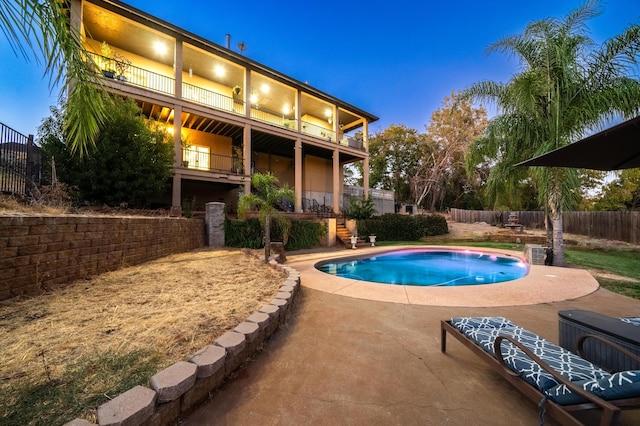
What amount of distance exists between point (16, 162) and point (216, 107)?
7939 millimetres

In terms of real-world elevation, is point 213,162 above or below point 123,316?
above

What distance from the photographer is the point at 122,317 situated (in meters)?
3.11

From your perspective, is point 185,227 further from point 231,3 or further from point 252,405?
point 231,3

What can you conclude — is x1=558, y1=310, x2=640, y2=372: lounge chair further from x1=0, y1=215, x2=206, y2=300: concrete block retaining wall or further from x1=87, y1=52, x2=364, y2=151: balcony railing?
A: x1=87, y1=52, x2=364, y2=151: balcony railing

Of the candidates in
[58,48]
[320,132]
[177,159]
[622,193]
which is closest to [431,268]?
[58,48]

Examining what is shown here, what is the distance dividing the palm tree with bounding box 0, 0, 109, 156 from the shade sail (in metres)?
4.68

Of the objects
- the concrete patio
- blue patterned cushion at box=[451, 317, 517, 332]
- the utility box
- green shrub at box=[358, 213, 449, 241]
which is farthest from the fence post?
the utility box

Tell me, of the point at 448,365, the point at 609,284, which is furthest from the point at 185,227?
the point at 609,284

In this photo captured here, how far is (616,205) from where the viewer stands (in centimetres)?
1816

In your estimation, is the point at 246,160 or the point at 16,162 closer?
the point at 16,162

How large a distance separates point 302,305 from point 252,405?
237 cm

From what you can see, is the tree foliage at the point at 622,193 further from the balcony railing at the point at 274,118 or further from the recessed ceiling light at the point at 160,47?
the recessed ceiling light at the point at 160,47

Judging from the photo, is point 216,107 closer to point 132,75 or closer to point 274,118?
point 132,75

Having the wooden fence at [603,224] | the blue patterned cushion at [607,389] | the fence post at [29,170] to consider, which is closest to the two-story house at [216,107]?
the fence post at [29,170]
